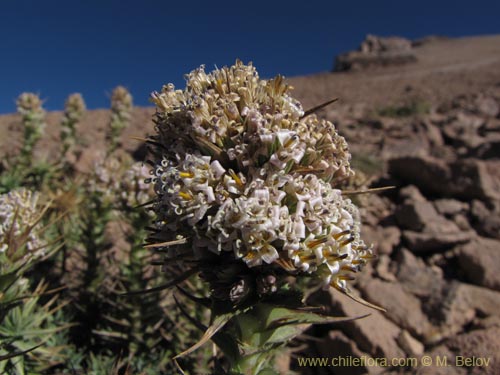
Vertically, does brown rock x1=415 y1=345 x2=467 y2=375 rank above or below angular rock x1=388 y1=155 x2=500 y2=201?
below

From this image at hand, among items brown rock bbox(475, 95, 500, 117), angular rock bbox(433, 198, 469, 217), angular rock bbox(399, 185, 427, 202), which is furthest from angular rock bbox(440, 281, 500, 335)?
brown rock bbox(475, 95, 500, 117)

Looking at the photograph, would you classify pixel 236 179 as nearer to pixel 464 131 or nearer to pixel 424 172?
pixel 424 172

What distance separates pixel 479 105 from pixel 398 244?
11.8 m

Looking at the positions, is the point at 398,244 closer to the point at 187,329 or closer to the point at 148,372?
the point at 187,329

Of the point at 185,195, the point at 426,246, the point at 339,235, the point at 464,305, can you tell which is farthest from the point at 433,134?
the point at 185,195

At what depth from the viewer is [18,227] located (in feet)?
10.7

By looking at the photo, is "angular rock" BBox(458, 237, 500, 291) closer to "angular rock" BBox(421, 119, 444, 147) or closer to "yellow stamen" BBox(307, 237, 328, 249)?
"yellow stamen" BBox(307, 237, 328, 249)

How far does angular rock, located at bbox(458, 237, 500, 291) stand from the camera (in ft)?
19.4

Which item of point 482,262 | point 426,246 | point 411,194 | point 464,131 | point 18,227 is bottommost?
point 482,262

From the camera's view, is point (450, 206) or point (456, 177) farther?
point (456, 177)

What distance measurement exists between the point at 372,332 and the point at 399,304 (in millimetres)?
753

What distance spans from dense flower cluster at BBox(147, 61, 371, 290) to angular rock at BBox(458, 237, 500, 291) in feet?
15.5

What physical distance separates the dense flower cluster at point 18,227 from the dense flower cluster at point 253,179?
154 cm

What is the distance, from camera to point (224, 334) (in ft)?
7.61
